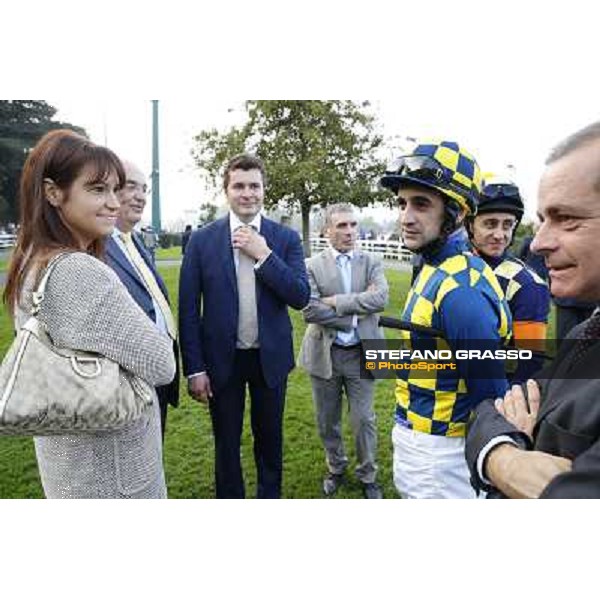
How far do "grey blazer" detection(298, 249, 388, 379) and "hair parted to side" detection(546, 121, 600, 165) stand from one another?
0.98m

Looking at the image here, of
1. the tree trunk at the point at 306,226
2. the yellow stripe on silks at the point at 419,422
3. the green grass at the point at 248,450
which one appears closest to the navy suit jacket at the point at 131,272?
→ the green grass at the point at 248,450

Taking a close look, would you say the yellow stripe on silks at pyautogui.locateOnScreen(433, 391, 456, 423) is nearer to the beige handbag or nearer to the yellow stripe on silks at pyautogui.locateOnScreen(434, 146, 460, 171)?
the yellow stripe on silks at pyautogui.locateOnScreen(434, 146, 460, 171)

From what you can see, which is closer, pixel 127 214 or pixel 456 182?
pixel 456 182

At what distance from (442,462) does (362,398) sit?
2.94 feet

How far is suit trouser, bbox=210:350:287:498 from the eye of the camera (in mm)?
1902

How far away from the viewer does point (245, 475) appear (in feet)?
7.36

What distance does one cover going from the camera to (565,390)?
90cm

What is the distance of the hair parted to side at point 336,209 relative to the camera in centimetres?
181

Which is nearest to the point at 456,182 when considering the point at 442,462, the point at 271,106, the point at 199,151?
the point at 271,106

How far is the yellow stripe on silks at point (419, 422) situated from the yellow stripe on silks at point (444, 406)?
0.03 metres

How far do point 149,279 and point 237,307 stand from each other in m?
0.37

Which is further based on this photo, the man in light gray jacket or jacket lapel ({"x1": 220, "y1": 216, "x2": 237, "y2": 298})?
the man in light gray jacket

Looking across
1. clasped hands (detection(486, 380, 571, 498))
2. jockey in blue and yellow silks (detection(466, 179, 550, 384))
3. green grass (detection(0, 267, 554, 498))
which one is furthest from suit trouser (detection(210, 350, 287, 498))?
clasped hands (detection(486, 380, 571, 498))

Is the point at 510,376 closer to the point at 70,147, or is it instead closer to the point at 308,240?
the point at 308,240
